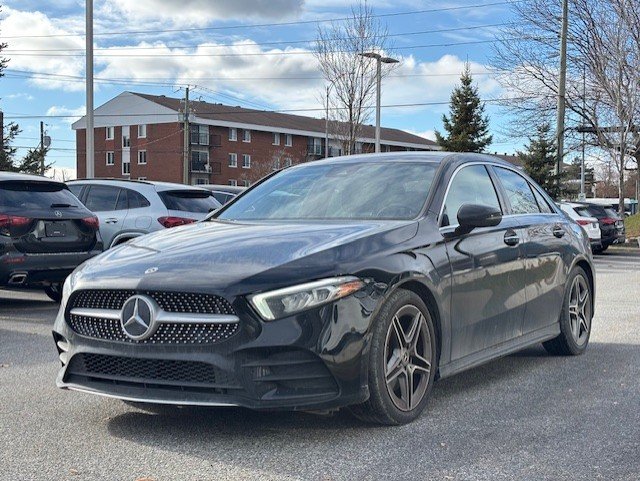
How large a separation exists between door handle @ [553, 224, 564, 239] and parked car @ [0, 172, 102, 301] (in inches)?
224

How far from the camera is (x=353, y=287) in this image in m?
4.20

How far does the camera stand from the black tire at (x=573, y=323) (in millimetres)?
6672

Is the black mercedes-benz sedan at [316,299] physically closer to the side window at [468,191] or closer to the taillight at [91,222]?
the side window at [468,191]

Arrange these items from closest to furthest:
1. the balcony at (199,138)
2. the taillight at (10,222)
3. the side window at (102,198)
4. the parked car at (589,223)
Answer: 1. the taillight at (10,222)
2. the side window at (102,198)
3. the parked car at (589,223)
4. the balcony at (199,138)

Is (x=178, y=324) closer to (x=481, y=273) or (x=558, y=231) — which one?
(x=481, y=273)

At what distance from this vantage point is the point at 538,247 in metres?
6.19

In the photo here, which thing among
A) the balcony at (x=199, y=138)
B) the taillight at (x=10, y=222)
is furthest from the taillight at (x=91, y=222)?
the balcony at (x=199, y=138)

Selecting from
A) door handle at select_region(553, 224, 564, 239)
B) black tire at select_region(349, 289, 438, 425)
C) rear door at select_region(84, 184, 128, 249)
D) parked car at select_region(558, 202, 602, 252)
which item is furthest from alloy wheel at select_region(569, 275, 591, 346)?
parked car at select_region(558, 202, 602, 252)

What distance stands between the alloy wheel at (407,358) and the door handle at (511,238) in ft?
4.33

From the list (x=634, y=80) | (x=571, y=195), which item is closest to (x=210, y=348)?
(x=634, y=80)

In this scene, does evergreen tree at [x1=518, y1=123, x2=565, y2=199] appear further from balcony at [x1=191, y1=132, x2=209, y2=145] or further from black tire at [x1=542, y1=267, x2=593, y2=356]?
balcony at [x1=191, y1=132, x2=209, y2=145]

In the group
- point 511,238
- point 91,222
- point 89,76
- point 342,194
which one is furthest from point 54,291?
point 89,76

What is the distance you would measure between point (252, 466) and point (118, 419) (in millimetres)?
1207

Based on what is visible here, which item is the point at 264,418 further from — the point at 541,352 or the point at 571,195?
the point at 571,195
